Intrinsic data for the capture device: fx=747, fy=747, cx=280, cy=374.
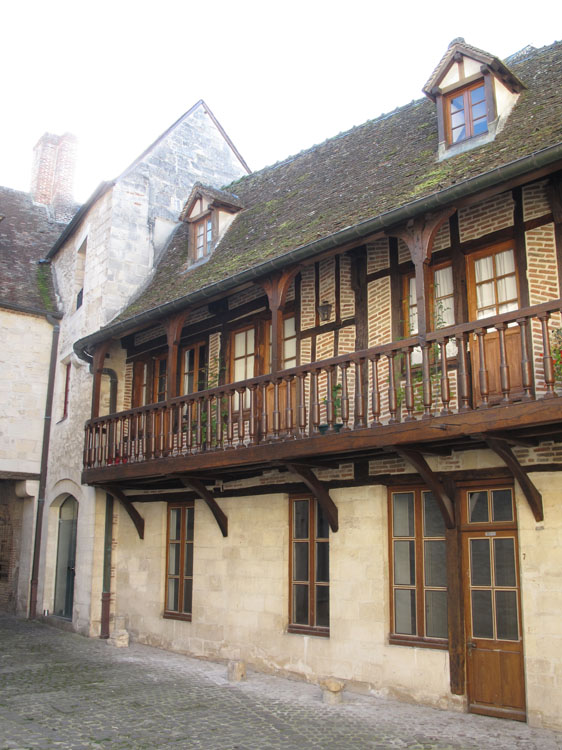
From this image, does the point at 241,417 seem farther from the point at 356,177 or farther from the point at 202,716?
the point at 356,177

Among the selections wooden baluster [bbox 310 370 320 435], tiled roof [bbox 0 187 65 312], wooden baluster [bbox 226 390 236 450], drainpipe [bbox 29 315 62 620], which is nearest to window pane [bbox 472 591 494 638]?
wooden baluster [bbox 310 370 320 435]

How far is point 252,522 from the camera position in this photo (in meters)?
10.2

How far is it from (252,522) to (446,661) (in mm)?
3449

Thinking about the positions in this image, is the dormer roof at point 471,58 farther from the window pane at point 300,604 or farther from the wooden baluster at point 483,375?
the window pane at point 300,604

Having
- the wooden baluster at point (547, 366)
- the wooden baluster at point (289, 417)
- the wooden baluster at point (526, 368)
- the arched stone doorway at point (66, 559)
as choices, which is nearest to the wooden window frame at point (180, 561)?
the arched stone doorway at point (66, 559)

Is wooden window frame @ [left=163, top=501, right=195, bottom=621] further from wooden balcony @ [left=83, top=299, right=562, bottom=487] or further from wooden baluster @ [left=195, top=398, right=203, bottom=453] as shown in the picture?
wooden baluster @ [left=195, top=398, right=203, bottom=453]

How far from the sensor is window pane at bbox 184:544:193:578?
11.4 meters

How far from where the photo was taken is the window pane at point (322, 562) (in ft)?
30.3

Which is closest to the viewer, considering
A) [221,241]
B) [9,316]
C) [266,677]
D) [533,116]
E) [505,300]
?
[505,300]

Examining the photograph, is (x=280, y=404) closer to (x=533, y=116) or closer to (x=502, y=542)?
(x=502, y=542)

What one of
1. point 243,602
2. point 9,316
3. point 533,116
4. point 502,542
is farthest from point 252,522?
point 9,316

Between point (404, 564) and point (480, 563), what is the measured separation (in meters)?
0.95

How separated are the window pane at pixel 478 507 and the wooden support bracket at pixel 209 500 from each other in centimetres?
393

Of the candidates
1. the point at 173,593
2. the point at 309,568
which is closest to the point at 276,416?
the point at 309,568
